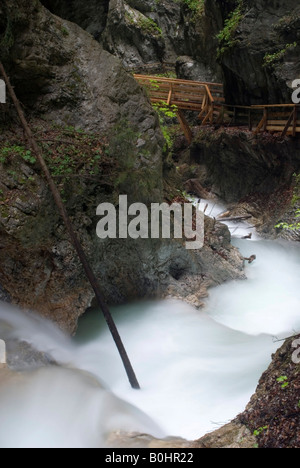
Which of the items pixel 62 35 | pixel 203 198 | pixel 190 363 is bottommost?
pixel 203 198

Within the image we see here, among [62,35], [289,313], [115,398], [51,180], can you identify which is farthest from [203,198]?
[115,398]

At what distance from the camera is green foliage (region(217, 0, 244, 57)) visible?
14.3 meters

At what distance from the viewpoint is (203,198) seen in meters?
17.7

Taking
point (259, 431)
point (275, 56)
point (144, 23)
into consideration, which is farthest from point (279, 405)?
point (144, 23)

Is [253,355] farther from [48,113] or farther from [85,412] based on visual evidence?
[48,113]

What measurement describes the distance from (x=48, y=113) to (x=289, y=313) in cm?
763

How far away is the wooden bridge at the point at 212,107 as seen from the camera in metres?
14.5

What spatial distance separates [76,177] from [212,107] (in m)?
11.6

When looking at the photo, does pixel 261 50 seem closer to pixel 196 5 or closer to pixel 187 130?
pixel 187 130

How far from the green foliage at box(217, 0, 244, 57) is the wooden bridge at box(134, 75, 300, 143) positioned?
1.95 metres

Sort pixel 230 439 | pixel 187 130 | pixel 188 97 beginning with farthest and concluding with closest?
pixel 187 130 → pixel 188 97 → pixel 230 439

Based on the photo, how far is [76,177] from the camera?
274 inches

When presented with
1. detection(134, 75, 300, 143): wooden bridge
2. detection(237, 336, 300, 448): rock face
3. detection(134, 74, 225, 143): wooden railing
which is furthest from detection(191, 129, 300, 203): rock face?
detection(237, 336, 300, 448): rock face

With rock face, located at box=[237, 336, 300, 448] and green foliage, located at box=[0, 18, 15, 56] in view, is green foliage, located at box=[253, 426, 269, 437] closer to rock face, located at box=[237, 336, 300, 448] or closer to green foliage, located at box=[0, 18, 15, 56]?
rock face, located at box=[237, 336, 300, 448]
